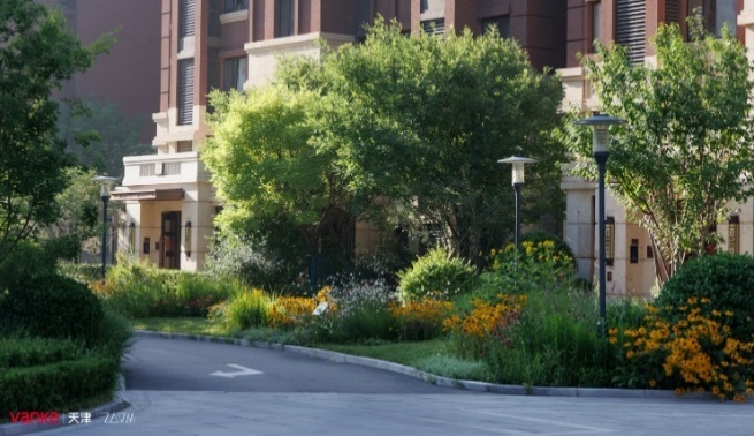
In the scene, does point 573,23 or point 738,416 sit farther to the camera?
point 573,23

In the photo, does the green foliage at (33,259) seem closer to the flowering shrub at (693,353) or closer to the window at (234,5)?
the flowering shrub at (693,353)

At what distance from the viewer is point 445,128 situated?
40.5 m

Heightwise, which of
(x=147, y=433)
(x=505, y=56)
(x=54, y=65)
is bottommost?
(x=147, y=433)

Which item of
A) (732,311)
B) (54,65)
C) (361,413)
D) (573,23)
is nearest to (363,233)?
(573,23)

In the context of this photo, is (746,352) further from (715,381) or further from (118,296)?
(118,296)

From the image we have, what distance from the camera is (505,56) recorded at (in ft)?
136

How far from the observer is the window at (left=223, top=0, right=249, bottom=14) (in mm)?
60375

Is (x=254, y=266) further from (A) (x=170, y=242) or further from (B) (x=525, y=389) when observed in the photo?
(B) (x=525, y=389)

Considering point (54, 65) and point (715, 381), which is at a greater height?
point (54, 65)

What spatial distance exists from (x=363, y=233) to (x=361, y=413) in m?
35.6

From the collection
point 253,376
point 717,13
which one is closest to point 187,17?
point 717,13

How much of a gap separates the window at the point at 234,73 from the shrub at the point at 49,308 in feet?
125

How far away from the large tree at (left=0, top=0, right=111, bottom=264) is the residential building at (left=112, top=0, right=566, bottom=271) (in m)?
26.0

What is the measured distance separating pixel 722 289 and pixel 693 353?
1164 mm
